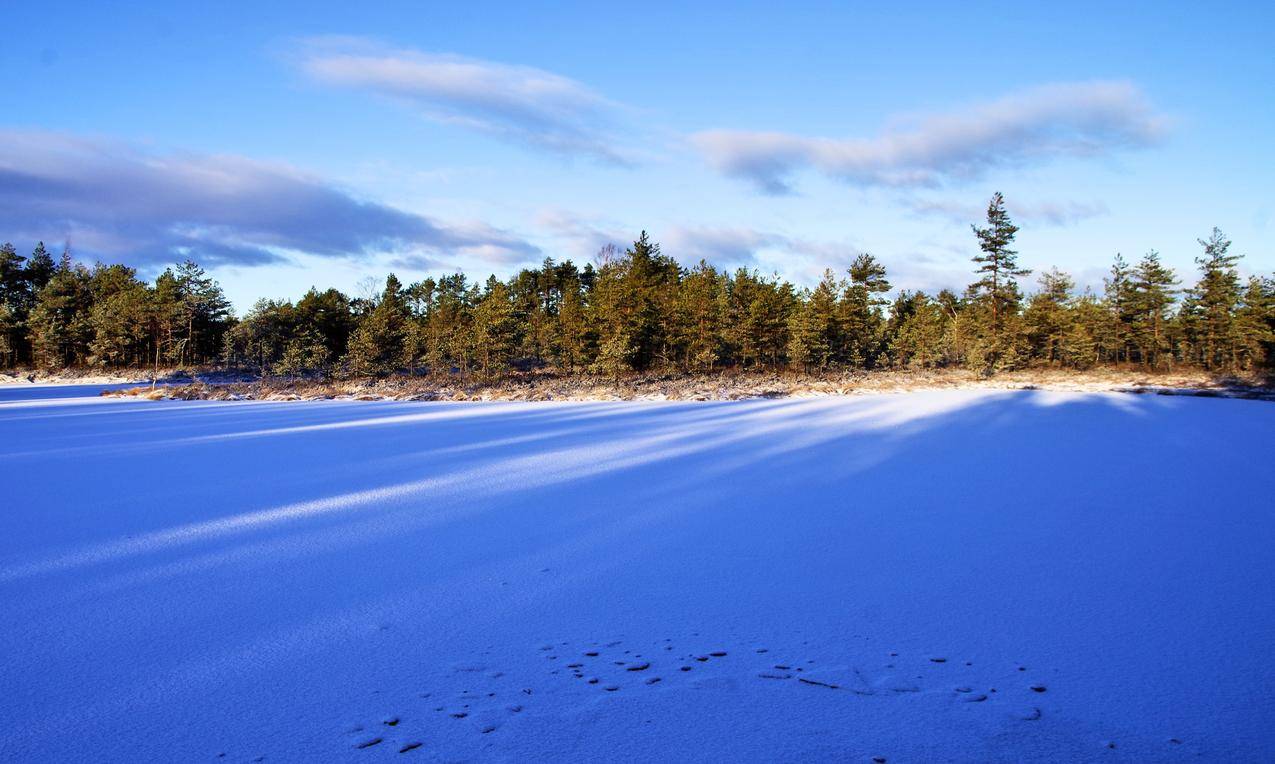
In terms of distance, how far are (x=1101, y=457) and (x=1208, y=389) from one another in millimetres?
14690

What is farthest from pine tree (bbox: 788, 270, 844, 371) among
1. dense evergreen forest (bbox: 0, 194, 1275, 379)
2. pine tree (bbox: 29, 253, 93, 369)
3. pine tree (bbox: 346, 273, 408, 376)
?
pine tree (bbox: 29, 253, 93, 369)

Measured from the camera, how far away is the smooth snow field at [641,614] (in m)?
1.71

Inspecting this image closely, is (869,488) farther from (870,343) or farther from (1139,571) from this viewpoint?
(870,343)

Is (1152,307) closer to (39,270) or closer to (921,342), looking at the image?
(921,342)

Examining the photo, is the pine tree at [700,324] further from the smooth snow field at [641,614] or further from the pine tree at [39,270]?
the pine tree at [39,270]

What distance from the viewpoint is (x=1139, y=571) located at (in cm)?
296

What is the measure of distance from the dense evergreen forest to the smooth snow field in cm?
1878

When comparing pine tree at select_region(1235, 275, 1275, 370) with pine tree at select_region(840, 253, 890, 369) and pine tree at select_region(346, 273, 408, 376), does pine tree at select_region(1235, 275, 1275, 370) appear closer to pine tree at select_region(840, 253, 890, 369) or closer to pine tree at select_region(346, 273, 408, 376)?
pine tree at select_region(840, 253, 890, 369)

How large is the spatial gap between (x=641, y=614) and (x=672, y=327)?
23891 millimetres

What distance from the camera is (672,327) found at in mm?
26156

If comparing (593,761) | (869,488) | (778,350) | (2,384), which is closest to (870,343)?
(778,350)

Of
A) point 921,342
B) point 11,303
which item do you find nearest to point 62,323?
point 11,303

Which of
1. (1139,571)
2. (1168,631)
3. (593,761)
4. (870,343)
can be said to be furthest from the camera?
(870,343)

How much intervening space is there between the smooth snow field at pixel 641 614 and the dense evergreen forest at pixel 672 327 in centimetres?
1878
